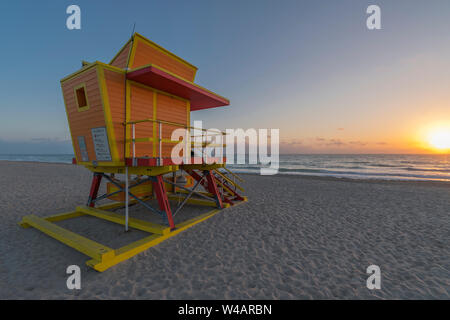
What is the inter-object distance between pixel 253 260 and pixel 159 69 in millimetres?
6046

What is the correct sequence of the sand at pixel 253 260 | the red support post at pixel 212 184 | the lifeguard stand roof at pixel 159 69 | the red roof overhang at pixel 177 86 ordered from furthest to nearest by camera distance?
the red support post at pixel 212 184
the lifeguard stand roof at pixel 159 69
the red roof overhang at pixel 177 86
the sand at pixel 253 260

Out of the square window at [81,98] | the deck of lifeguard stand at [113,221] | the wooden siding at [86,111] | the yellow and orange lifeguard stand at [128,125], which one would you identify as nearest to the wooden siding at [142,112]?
the yellow and orange lifeguard stand at [128,125]

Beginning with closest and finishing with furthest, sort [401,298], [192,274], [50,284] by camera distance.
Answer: [401,298]
[50,284]
[192,274]

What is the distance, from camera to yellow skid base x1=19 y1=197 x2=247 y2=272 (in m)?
4.45

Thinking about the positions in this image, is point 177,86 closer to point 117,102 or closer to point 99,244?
point 117,102

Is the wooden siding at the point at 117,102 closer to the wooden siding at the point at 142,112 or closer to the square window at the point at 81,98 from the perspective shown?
the wooden siding at the point at 142,112

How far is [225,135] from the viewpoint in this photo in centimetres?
880

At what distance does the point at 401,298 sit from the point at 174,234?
18.5 ft

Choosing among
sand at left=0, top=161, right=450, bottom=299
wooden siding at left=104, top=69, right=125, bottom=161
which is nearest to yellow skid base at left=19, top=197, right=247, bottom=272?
sand at left=0, top=161, right=450, bottom=299

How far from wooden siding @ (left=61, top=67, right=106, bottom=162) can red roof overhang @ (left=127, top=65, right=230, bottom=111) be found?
1.10 m

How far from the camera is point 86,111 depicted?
6230 mm

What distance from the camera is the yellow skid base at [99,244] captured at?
14.6 ft
